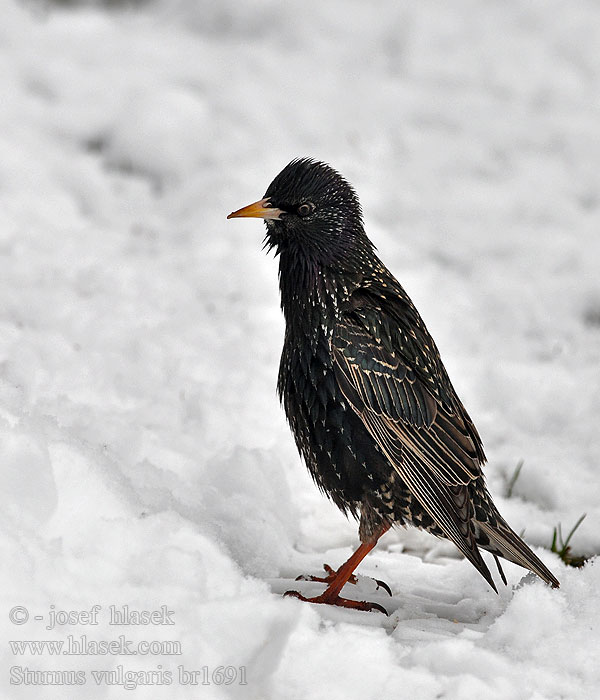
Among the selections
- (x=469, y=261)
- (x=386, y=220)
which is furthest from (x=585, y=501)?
(x=386, y=220)

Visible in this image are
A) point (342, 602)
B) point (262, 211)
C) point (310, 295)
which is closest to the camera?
point (342, 602)

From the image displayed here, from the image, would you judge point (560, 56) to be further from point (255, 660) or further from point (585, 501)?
point (255, 660)

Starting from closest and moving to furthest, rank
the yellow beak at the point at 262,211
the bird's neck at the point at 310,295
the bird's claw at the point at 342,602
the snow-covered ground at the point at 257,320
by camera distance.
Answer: the snow-covered ground at the point at 257,320, the bird's claw at the point at 342,602, the bird's neck at the point at 310,295, the yellow beak at the point at 262,211

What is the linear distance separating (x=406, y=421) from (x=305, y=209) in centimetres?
101

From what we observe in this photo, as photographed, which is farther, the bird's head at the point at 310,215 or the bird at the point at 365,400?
the bird's head at the point at 310,215

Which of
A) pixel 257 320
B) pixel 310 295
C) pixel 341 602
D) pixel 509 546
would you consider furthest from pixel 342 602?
pixel 257 320

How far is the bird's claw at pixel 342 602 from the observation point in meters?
3.43

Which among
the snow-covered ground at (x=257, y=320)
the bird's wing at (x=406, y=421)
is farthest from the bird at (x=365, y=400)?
the snow-covered ground at (x=257, y=320)

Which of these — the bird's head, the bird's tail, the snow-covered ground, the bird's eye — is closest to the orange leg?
the snow-covered ground

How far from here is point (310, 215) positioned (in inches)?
151

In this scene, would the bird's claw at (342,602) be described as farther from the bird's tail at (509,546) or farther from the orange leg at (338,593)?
the bird's tail at (509,546)

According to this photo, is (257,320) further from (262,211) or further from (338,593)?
(338,593)

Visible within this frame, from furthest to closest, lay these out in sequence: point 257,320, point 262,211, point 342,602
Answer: point 257,320
point 262,211
point 342,602

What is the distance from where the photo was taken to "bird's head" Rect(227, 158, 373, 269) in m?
3.80
